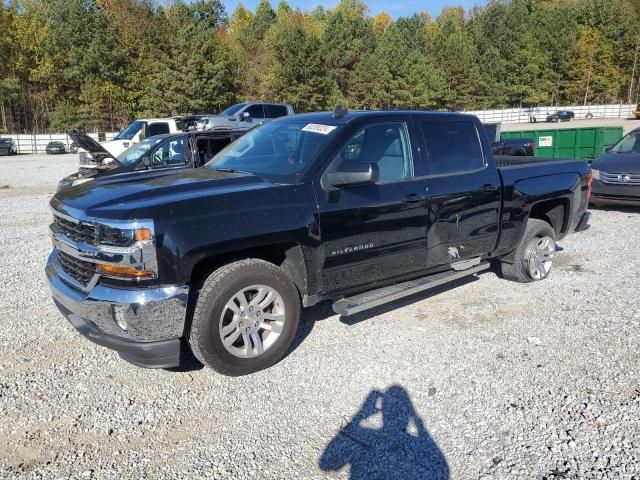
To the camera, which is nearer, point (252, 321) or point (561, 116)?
point (252, 321)

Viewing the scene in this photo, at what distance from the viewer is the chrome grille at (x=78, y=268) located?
349cm

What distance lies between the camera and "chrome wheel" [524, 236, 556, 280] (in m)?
5.76

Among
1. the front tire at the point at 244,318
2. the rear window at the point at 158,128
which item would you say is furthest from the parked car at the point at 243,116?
the front tire at the point at 244,318

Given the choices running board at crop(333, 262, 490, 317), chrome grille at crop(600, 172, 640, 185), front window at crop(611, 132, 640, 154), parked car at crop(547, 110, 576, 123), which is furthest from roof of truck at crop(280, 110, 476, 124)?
parked car at crop(547, 110, 576, 123)

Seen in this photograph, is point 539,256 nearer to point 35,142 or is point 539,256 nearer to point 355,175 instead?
point 355,175

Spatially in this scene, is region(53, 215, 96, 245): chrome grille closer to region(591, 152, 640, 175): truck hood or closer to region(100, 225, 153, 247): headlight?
region(100, 225, 153, 247): headlight

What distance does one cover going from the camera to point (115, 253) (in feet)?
10.7

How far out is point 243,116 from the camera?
1911 centimetres

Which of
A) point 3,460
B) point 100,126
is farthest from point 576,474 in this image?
point 100,126

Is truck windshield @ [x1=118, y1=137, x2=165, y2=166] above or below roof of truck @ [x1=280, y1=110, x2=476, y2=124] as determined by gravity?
below

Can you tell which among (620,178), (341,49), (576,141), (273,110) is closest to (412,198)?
(620,178)

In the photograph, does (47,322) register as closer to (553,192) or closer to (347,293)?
(347,293)

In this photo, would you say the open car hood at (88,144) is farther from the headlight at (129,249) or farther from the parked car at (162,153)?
the headlight at (129,249)

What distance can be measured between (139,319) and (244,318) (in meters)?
0.74
